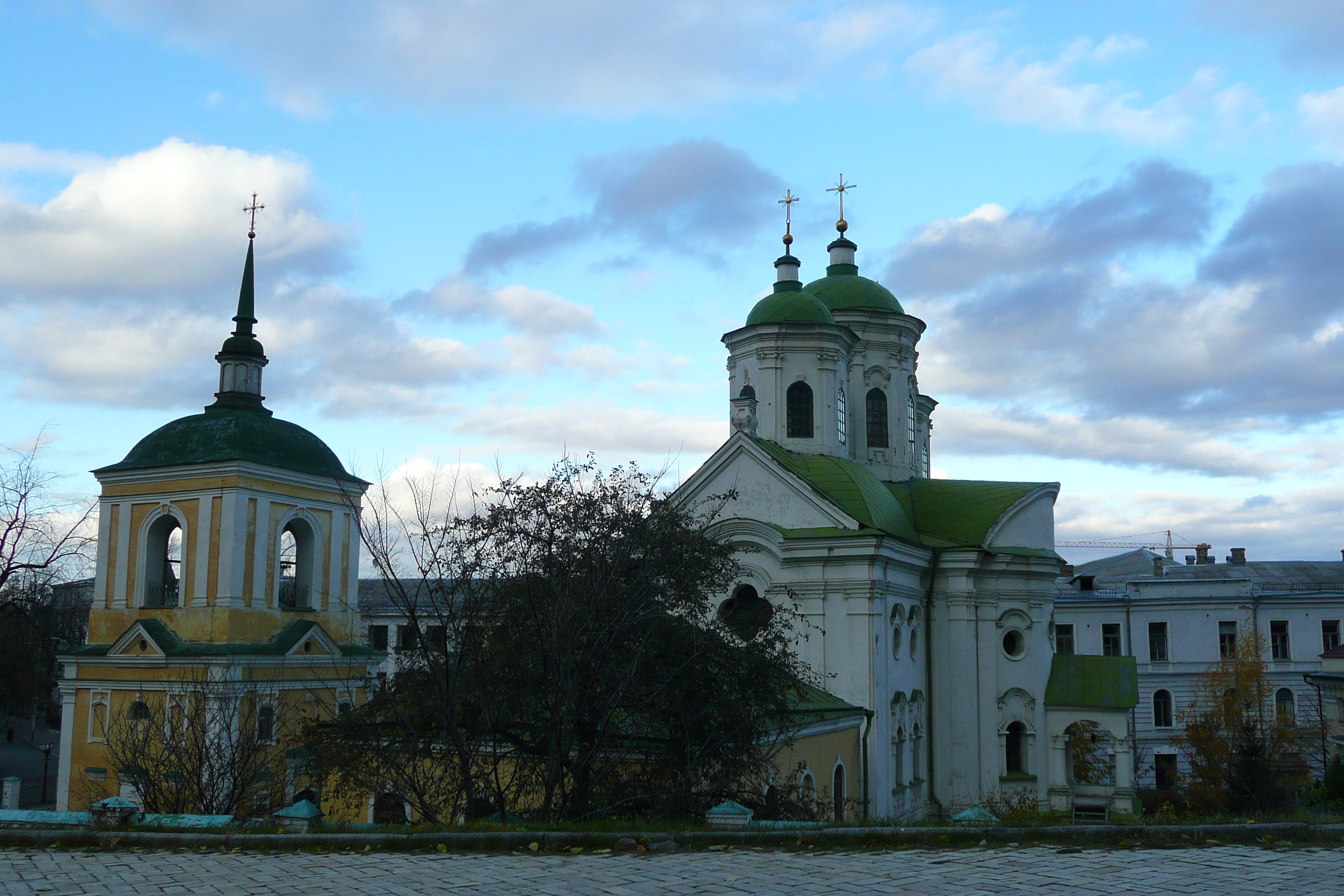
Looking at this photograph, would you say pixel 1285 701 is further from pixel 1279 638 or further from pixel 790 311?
pixel 790 311

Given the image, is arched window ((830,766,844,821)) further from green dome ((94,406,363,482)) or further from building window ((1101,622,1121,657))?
building window ((1101,622,1121,657))

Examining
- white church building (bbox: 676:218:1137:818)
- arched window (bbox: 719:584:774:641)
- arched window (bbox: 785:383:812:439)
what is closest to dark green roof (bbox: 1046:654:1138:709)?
white church building (bbox: 676:218:1137:818)

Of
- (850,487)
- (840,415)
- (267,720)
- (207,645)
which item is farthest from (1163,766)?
(207,645)

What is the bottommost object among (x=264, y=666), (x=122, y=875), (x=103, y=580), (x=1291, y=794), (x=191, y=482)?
(x=1291, y=794)

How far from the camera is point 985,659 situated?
27.1m

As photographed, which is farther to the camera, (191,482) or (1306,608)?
(1306,608)

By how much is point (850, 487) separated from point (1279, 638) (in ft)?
96.1

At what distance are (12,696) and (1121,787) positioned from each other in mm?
48915

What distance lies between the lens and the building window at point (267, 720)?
21.4 meters

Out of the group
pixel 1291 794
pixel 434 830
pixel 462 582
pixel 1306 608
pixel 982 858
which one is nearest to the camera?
pixel 982 858

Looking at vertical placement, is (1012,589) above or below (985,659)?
above

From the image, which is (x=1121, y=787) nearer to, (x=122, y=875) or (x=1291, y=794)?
(x=1291, y=794)

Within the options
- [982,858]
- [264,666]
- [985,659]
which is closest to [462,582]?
[982,858]

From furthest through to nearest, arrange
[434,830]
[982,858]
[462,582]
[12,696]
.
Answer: [12,696]
[462,582]
[434,830]
[982,858]
